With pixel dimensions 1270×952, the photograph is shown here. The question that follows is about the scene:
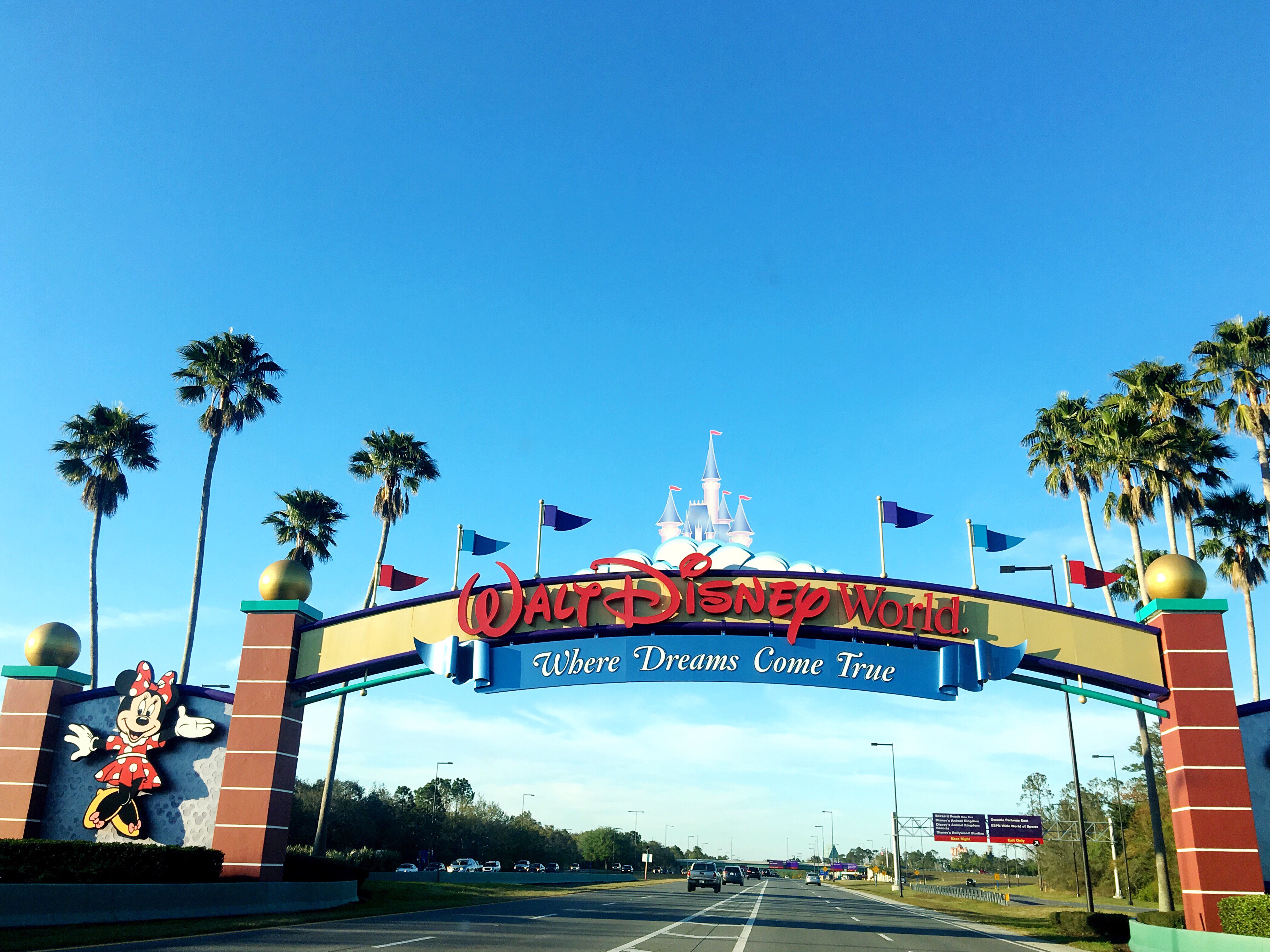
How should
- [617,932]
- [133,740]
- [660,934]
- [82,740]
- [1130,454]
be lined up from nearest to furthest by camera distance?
[660,934] → [617,932] → [133,740] → [82,740] → [1130,454]

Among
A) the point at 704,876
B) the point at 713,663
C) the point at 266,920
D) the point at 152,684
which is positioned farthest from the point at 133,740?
the point at 704,876

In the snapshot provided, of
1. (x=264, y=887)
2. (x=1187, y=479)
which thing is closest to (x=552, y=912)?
(x=264, y=887)

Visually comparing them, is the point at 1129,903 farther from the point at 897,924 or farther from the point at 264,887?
the point at 264,887

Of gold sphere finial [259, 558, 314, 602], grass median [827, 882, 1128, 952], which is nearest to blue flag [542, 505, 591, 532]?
gold sphere finial [259, 558, 314, 602]

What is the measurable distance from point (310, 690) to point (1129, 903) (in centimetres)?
6520

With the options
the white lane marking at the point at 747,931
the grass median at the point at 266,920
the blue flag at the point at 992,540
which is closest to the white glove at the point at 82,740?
the grass median at the point at 266,920

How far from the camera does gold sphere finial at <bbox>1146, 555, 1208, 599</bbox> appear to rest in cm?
2381

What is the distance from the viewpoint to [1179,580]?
23812mm

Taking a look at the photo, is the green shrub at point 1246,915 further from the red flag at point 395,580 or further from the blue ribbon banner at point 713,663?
the red flag at point 395,580

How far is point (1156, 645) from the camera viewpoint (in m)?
23.8

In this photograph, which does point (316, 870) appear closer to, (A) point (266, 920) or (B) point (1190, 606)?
(A) point (266, 920)

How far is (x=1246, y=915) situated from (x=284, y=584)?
26037mm

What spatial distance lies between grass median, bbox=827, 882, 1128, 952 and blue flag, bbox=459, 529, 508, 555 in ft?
65.5

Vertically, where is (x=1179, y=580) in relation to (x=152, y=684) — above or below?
above
